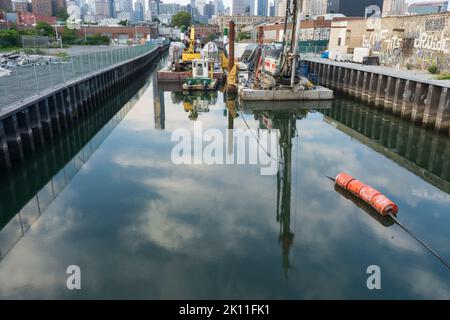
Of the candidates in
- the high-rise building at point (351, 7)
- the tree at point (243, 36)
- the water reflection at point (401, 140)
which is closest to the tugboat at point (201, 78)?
the water reflection at point (401, 140)

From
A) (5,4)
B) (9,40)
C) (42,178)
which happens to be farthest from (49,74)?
(5,4)

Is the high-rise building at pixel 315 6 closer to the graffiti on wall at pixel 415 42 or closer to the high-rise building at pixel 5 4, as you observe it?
the high-rise building at pixel 5 4

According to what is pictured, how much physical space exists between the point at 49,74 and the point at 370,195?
19.3 metres

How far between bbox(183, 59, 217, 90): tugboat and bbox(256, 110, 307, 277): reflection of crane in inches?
344

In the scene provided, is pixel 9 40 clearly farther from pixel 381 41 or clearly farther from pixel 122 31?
pixel 122 31

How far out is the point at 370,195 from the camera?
425 inches

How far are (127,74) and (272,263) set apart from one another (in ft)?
114

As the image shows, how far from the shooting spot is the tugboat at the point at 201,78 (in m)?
30.6

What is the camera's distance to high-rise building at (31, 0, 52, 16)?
196500mm

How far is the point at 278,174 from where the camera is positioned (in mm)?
13469

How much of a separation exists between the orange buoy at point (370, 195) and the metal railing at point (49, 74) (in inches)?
487

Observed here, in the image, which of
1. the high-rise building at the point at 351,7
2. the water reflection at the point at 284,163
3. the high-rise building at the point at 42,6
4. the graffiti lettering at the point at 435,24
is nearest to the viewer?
the water reflection at the point at 284,163

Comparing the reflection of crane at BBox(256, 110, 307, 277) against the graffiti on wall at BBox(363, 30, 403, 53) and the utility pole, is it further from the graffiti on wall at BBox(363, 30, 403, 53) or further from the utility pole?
the graffiti on wall at BBox(363, 30, 403, 53)

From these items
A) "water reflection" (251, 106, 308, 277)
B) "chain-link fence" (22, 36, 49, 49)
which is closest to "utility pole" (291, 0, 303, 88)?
"water reflection" (251, 106, 308, 277)
